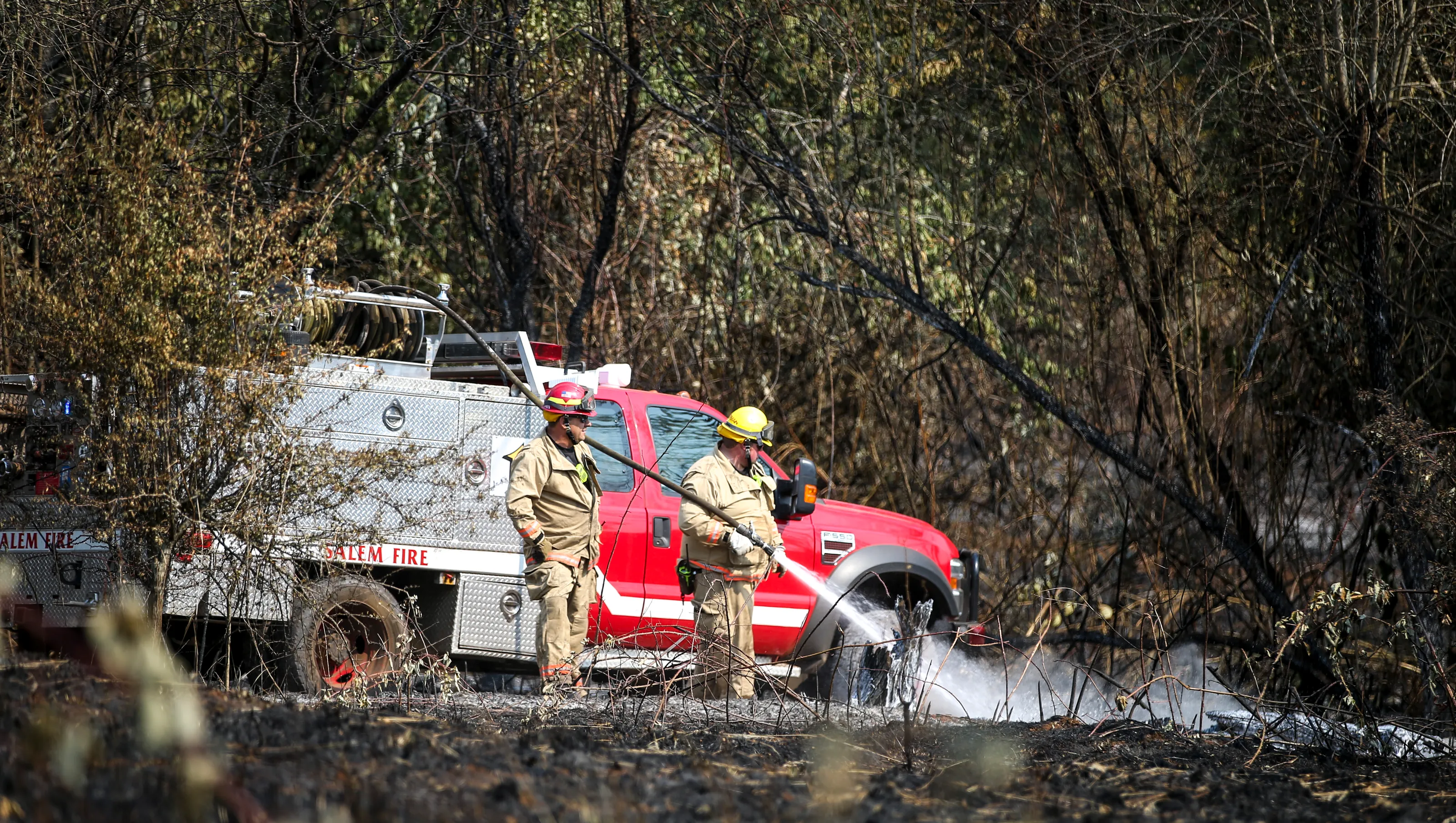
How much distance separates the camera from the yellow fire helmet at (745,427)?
837cm

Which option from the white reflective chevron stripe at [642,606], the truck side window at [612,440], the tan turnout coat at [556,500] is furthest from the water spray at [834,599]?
the tan turnout coat at [556,500]

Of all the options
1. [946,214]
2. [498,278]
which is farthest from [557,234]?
[946,214]

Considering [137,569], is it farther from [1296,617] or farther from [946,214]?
[946,214]

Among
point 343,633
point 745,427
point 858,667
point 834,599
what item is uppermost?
point 745,427

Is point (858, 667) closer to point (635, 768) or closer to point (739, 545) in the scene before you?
point (739, 545)

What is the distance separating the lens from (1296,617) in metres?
6.43

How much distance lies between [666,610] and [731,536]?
0.83 meters

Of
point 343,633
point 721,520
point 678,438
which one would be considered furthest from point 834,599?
point 343,633

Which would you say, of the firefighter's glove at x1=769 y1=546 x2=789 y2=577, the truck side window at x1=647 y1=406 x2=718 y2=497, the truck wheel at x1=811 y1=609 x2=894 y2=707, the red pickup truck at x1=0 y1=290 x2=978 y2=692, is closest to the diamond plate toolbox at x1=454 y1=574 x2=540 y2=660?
the red pickup truck at x1=0 y1=290 x2=978 y2=692

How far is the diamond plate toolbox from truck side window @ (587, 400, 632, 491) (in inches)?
39.4

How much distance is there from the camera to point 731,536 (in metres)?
8.02

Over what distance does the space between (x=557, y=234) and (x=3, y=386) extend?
23.8 ft

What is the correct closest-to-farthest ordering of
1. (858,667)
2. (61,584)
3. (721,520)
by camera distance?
(61,584), (721,520), (858,667)

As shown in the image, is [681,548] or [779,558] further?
[681,548]
